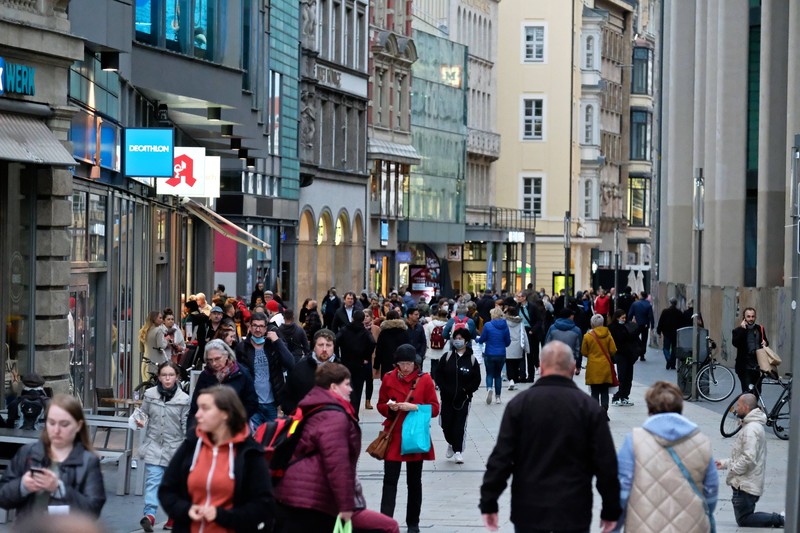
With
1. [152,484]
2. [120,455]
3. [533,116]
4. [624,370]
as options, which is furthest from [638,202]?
[152,484]

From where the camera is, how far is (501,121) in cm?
10356

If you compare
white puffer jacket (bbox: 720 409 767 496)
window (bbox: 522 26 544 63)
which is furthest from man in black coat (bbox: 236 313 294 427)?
window (bbox: 522 26 544 63)

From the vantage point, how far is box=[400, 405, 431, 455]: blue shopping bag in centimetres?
1503

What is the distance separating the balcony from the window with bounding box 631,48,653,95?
74.1 ft

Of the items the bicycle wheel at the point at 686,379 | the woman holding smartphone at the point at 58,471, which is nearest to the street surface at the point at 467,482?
the bicycle wheel at the point at 686,379

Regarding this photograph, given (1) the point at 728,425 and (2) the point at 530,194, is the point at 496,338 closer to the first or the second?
(1) the point at 728,425

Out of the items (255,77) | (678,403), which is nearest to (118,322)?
(255,77)

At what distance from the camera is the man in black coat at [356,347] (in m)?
25.4

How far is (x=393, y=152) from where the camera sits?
72.6 meters

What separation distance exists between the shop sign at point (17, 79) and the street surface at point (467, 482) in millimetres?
3960

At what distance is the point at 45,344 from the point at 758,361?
410 inches

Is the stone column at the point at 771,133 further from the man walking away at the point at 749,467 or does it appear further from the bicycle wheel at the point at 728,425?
the man walking away at the point at 749,467

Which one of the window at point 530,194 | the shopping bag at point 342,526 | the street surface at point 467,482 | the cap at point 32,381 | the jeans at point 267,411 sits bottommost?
the street surface at point 467,482

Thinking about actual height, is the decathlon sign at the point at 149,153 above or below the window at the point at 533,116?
below
